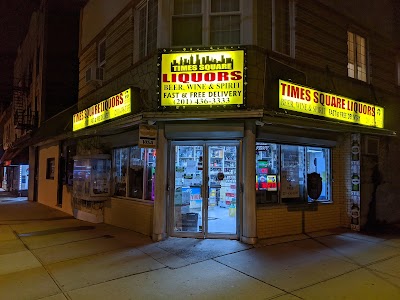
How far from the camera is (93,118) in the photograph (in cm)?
1066

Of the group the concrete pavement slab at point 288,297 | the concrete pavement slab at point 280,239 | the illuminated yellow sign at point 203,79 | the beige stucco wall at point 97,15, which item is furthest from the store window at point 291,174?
the beige stucco wall at point 97,15

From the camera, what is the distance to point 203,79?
737cm

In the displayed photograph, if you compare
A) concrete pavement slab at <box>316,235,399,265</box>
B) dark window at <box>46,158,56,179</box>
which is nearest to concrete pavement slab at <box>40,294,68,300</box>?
concrete pavement slab at <box>316,235,399,265</box>

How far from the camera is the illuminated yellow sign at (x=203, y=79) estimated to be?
23.9ft

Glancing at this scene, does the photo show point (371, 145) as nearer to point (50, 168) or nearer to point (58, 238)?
point (58, 238)

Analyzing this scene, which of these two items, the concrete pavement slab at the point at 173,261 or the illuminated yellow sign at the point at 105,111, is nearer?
the concrete pavement slab at the point at 173,261

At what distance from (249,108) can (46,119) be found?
13891 mm

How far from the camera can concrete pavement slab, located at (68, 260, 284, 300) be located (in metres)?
4.59

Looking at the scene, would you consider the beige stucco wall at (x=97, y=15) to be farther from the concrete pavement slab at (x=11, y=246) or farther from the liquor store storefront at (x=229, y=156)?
the concrete pavement slab at (x=11, y=246)

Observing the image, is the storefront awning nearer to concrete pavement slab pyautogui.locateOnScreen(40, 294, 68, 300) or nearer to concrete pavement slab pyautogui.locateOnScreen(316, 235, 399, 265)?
concrete pavement slab pyautogui.locateOnScreen(316, 235, 399, 265)

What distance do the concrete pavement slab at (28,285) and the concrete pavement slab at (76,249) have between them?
0.65 meters

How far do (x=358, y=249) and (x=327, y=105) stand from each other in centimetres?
A: 382

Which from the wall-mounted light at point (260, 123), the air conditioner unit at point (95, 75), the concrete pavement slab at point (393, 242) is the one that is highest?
the air conditioner unit at point (95, 75)

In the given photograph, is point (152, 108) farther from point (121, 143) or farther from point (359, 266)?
point (359, 266)
